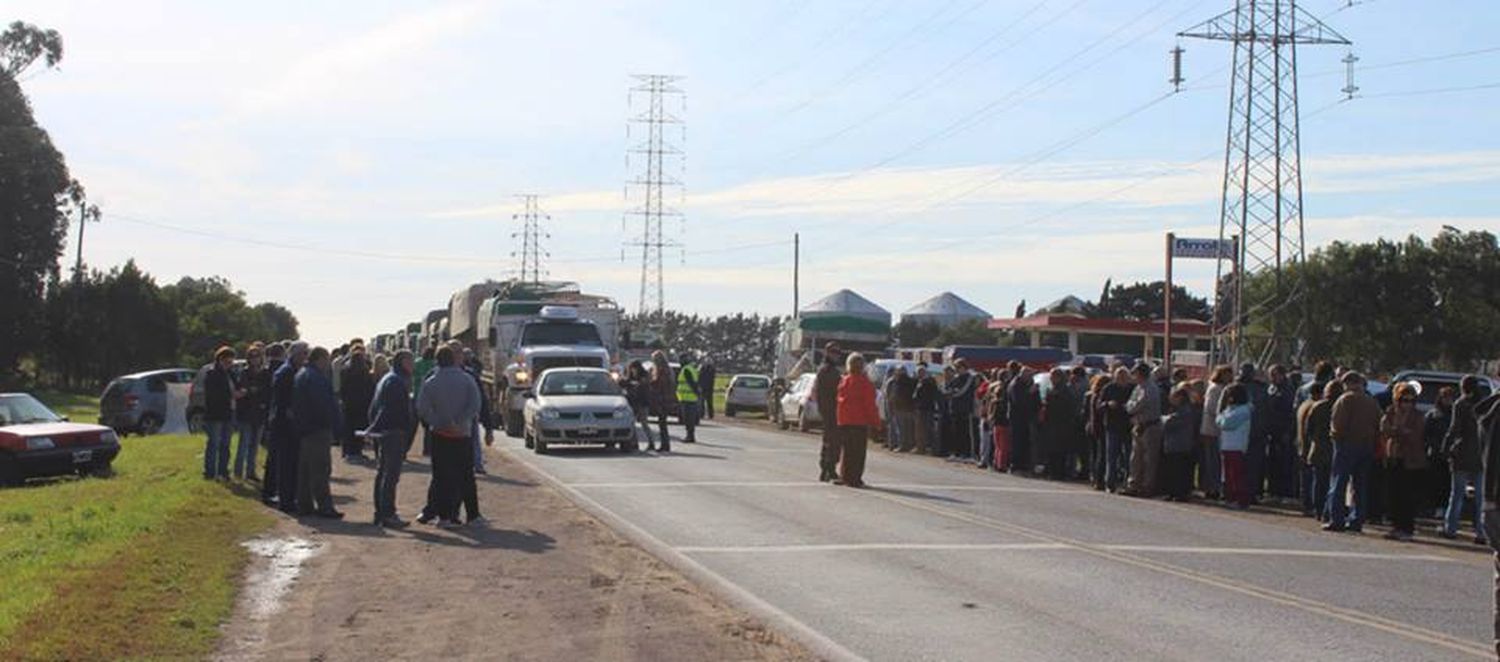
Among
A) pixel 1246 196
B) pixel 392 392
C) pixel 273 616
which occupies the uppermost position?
pixel 1246 196

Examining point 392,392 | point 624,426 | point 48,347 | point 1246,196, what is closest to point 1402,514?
point 392,392

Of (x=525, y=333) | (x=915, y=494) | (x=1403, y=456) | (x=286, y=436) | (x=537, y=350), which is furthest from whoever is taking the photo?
(x=525, y=333)

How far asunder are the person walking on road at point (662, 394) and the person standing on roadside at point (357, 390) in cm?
724

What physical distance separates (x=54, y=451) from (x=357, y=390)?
584 cm

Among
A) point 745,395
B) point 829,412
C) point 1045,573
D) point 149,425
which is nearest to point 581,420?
point 829,412

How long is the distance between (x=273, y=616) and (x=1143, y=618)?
5750 millimetres

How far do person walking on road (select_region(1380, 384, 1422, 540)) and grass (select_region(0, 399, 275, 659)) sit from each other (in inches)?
463

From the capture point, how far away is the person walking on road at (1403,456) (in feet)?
59.8

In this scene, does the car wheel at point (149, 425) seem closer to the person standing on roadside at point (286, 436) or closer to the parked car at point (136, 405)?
the parked car at point (136, 405)

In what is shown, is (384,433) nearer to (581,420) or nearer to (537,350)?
(581,420)

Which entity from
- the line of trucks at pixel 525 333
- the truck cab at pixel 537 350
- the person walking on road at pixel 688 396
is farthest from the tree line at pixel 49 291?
the person walking on road at pixel 688 396

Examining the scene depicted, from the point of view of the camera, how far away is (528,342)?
39750mm

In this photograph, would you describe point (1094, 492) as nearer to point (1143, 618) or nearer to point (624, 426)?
point (624, 426)

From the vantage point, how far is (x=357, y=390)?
78.6 feet
